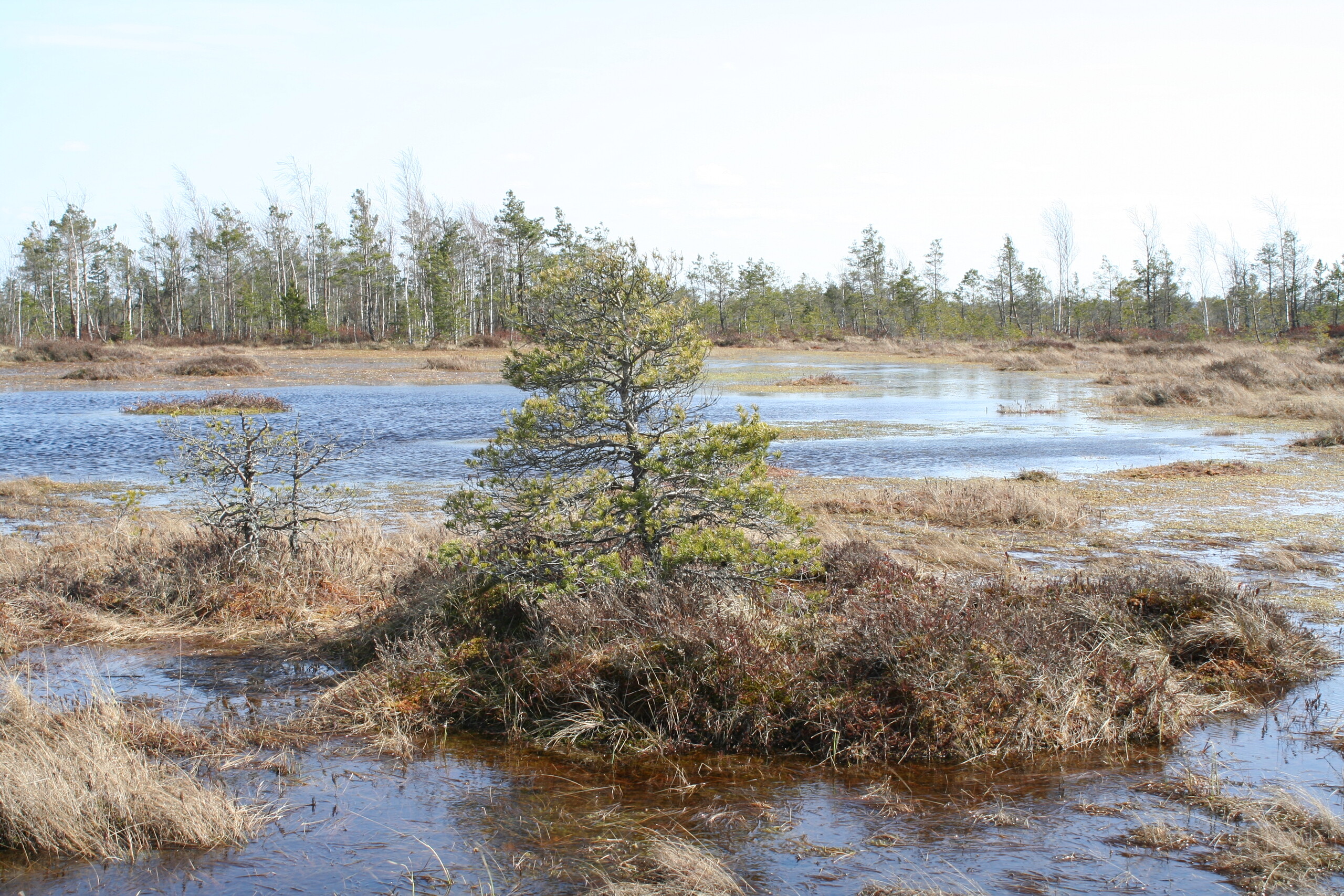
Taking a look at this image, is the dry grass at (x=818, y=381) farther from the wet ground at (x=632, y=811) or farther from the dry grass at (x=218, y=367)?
the wet ground at (x=632, y=811)

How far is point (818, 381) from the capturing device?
158ft

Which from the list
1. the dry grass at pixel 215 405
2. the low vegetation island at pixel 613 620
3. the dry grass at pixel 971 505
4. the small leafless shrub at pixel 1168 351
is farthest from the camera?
the small leafless shrub at pixel 1168 351

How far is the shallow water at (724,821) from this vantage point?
15.8 feet

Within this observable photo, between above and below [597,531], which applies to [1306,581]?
below

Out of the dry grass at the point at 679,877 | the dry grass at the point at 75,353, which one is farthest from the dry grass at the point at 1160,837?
the dry grass at the point at 75,353

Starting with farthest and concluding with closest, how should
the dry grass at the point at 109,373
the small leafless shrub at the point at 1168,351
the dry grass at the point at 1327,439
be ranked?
the small leafless shrub at the point at 1168,351 → the dry grass at the point at 109,373 → the dry grass at the point at 1327,439

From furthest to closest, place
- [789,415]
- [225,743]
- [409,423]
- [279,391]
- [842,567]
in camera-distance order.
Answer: [279,391]
[789,415]
[409,423]
[842,567]
[225,743]

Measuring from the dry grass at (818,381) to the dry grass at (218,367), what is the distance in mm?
27181

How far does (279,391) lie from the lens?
139 feet

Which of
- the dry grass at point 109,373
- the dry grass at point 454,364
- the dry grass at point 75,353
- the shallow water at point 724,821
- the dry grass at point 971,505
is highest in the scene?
the dry grass at point 75,353

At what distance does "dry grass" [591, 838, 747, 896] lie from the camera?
14.9 feet

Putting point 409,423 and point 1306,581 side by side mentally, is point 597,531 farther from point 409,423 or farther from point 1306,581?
point 409,423

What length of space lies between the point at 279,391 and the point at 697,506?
3859 centimetres

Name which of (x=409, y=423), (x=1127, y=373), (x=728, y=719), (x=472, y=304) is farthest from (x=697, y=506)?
(x=472, y=304)
